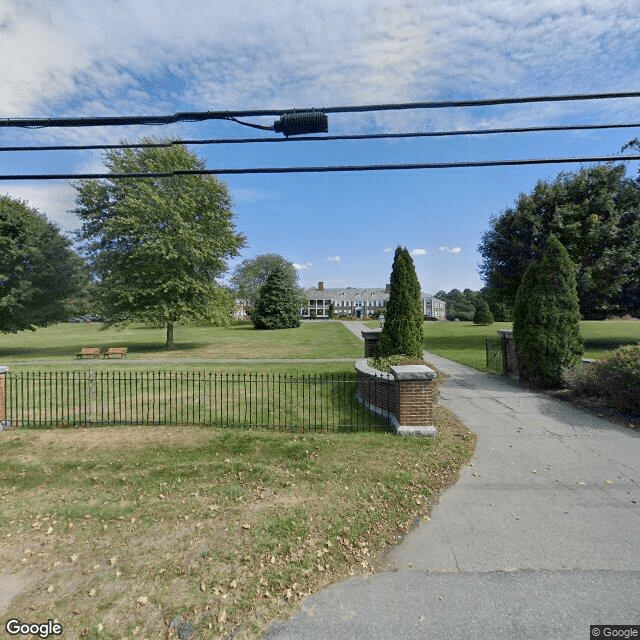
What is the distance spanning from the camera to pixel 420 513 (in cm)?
447

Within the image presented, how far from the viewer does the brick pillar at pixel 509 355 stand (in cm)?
1223

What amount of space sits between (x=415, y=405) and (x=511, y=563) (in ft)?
11.3

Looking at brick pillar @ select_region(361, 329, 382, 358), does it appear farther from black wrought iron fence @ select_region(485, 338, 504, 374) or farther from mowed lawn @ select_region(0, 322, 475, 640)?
black wrought iron fence @ select_region(485, 338, 504, 374)

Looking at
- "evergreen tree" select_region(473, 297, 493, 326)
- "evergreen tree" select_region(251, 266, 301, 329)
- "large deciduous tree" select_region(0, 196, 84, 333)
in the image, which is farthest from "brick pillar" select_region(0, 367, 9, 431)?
"evergreen tree" select_region(473, 297, 493, 326)

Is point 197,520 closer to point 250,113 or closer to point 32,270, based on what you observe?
point 250,113

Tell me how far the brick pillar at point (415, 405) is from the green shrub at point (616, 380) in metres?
4.66

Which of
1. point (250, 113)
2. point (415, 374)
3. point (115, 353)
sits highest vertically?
point (250, 113)

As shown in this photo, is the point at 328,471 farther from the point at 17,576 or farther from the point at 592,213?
the point at 592,213

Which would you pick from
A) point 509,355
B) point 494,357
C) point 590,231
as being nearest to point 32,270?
point 494,357

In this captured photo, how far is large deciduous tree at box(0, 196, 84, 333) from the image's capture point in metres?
20.5

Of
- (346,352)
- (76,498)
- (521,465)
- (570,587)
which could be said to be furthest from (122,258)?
(570,587)

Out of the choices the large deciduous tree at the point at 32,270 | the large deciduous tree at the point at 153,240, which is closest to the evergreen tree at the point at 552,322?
the large deciduous tree at the point at 153,240

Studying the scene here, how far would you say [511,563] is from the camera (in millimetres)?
3541

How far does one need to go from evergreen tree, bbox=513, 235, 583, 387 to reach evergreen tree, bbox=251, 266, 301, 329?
36.2m
